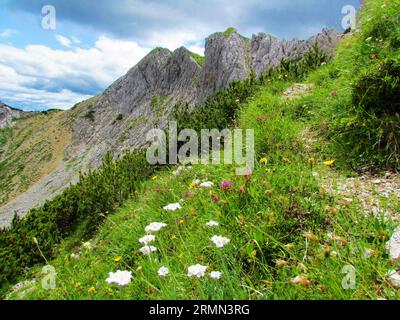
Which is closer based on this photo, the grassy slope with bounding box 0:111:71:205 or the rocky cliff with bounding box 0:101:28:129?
the grassy slope with bounding box 0:111:71:205

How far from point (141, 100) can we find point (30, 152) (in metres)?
27.5

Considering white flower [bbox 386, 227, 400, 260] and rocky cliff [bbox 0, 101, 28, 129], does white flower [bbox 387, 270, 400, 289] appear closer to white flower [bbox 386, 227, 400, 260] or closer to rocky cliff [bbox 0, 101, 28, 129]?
white flower [bbox 386, 227, 400, 260]

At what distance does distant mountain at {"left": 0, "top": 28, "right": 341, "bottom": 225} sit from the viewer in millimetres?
40125

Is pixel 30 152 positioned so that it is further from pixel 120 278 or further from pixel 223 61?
pixel 120 278

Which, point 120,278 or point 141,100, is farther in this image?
point 141,100

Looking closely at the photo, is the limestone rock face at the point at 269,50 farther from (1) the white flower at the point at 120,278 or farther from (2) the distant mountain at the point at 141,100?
(1) the white flower at the point at 120,278

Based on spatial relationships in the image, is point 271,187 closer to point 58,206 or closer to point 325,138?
point 325,138

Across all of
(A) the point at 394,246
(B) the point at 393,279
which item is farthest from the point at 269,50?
(B) the point at 393,279

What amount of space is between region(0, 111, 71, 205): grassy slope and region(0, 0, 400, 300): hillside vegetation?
2107 inches

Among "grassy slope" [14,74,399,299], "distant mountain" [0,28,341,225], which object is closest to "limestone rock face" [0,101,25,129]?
"distant mountain" [0,28,341,225]

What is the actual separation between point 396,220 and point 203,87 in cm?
4464

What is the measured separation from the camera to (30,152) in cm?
6569

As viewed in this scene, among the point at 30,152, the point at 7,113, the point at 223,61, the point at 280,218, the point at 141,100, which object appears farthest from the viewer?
the point at 7,113

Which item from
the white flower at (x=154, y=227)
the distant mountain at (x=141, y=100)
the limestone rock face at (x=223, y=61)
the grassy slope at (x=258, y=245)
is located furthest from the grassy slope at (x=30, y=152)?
the white flower at (x=154, y=227)
